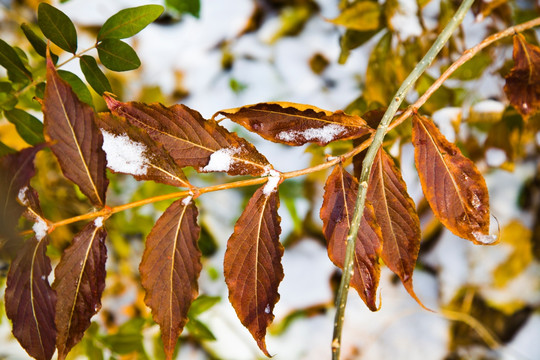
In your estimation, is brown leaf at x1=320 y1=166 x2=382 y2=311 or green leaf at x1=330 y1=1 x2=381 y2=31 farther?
green leaf at x1=330 y1=1 x2=381 y2=31

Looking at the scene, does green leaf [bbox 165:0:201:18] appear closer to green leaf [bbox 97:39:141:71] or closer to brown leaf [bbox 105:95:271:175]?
green leaf [bbox 97:39:141:71]

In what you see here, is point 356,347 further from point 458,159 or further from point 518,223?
point 458,159

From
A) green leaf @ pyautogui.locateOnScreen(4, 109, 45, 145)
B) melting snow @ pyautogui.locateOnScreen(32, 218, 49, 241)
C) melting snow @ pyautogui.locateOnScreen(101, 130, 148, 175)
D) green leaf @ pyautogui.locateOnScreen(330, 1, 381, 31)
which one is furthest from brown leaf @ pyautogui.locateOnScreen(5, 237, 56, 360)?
green leaf @ pyautogui.locateOnScreen(330, 1, 381, 31)

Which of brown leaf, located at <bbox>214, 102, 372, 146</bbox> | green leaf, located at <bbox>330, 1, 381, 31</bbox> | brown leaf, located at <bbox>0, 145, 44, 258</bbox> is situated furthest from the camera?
green leaf, located at <bbox>330, 1, 381, 31</bbox>

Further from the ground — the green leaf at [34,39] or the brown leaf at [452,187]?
the green leaf at [34,39]

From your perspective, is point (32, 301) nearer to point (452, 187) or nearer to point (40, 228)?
point (40, 228)

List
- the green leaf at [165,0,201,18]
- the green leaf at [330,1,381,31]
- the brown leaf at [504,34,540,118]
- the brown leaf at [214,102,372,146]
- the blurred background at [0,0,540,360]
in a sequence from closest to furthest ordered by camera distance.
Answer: the brown leaf at [214,102,372,146] < the brown leaf at [504,34,540,118] < the green leaf at [330,1,381,31] < the green leaf at [165,0,201,18] < the blurred background at [0,0,540,360]

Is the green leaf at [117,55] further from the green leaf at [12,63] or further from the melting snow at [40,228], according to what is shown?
the melting snow at [40,228]

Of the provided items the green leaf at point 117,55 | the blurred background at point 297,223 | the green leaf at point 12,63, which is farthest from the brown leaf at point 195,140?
the blurred background at point 297,223
